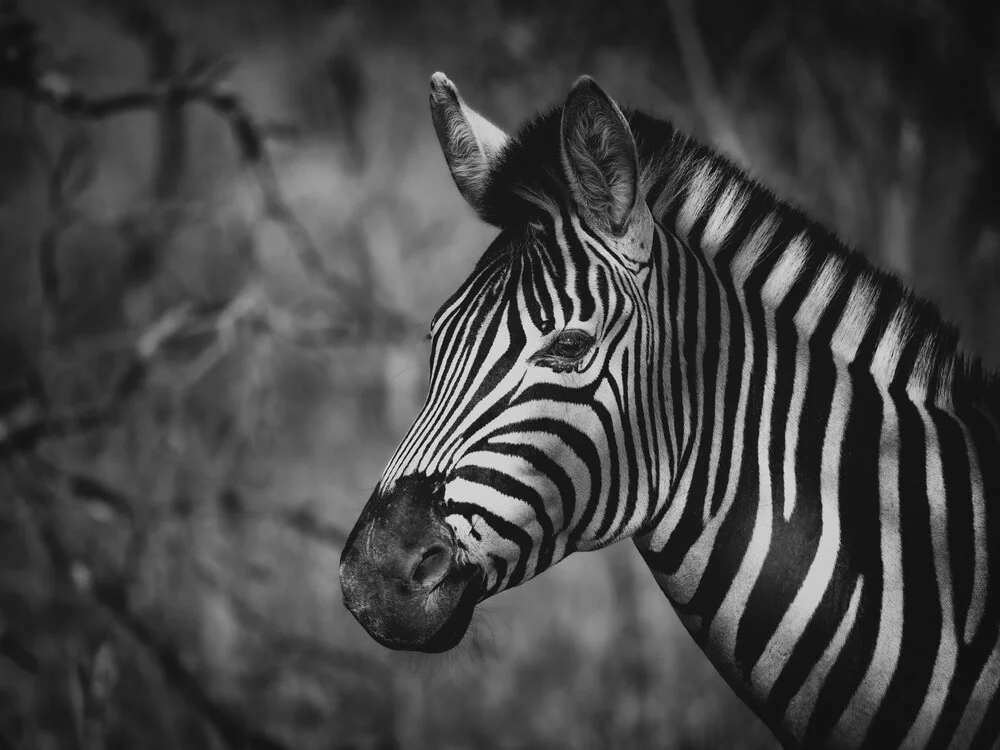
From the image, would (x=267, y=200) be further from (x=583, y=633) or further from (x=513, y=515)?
(x=583, y=633)

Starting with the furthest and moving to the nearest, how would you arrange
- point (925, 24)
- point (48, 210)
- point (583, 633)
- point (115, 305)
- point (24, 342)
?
point (583, 633) < point (115, 305) < point (925, 24) < point (24, 342) < point (48, 210)

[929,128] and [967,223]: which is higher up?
[929,128]

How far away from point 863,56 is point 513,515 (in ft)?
28.7

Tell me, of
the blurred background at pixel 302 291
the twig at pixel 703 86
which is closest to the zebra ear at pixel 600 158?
the blurred background at pixel 302 291

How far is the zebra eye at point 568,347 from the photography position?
87.7 inches

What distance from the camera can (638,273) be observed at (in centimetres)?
234

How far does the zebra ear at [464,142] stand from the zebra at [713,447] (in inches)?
6.7

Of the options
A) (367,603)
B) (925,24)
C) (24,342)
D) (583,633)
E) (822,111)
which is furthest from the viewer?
(583,633)

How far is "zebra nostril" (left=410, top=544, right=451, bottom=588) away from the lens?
2.08 meters

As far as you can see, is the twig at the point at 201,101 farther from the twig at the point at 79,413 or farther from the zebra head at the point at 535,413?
the zebra head at the point at 535,413

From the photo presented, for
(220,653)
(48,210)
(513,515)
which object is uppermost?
(513,515)

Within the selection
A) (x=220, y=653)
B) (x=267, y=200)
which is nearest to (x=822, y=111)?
(x=267, y=200)

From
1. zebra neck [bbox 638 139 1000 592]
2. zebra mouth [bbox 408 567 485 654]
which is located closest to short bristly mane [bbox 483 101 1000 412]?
zebra neck [bbox 638 139 1000 592]

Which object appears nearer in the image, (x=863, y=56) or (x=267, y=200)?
(x=267, y=200)
